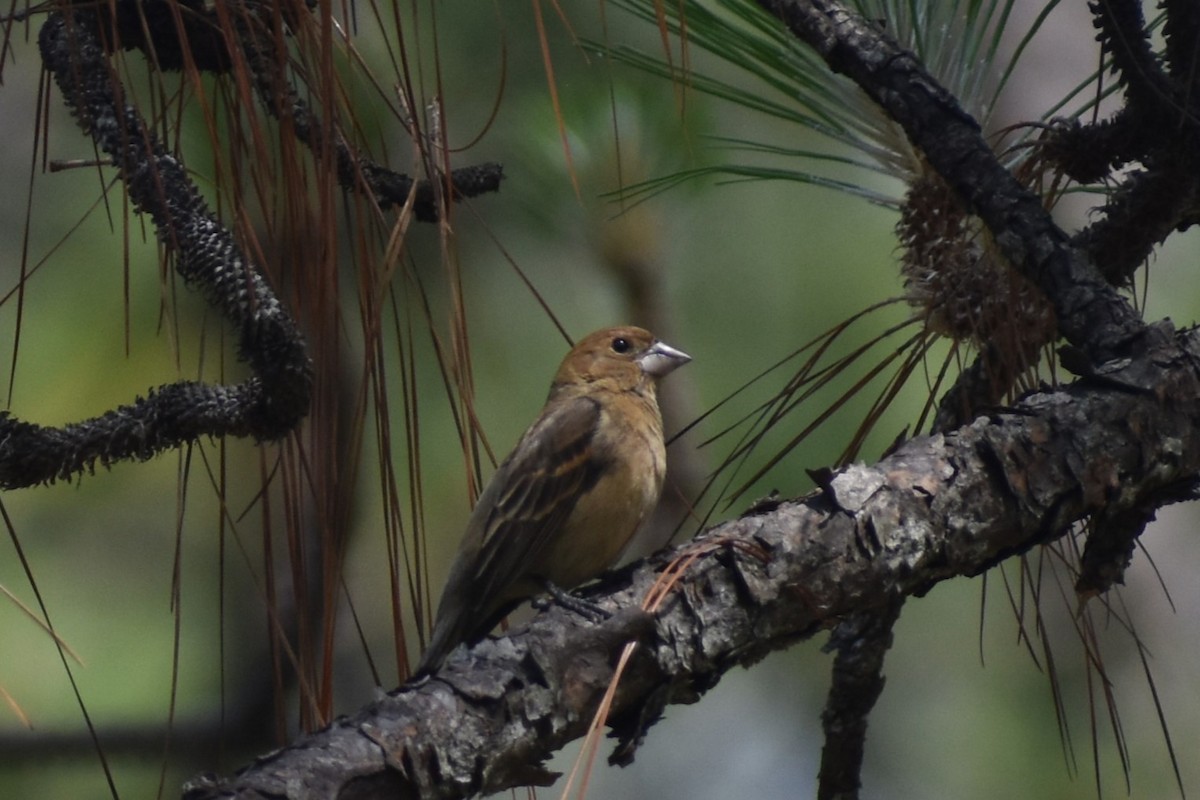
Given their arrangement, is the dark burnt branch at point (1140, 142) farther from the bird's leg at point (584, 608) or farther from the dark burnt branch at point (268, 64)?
the bird's leg at point (584, 608)

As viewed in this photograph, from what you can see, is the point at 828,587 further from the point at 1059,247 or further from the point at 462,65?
the point at 462,65

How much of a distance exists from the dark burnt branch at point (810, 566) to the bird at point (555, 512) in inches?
33.6

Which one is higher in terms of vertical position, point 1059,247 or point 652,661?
point 1059,247

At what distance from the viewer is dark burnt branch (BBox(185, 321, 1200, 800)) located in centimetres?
125

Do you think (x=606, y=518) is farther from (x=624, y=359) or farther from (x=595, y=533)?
(x=624, y=359)

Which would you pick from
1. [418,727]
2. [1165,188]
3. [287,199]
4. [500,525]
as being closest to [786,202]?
[500,525]

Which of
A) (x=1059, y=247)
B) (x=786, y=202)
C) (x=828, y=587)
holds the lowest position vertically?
(x=828, y=587)

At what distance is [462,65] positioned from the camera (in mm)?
3092

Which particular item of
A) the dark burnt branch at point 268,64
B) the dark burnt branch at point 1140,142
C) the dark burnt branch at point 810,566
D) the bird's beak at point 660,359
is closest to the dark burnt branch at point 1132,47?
the dark burnt branch at point 1140,142

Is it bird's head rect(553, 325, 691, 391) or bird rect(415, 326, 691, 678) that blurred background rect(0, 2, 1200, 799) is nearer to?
bird's head rect(553, 325, 691, 391)

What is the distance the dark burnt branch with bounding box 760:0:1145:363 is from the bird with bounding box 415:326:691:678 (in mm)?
1011

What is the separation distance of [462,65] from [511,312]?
0.74m

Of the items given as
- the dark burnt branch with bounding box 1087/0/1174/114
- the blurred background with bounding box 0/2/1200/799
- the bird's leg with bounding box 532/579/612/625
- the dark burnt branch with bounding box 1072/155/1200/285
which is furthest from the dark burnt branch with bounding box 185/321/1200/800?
the blurred background with bounding box 0/2/1200/799

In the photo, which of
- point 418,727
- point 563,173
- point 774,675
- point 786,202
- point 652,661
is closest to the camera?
point 418,727
